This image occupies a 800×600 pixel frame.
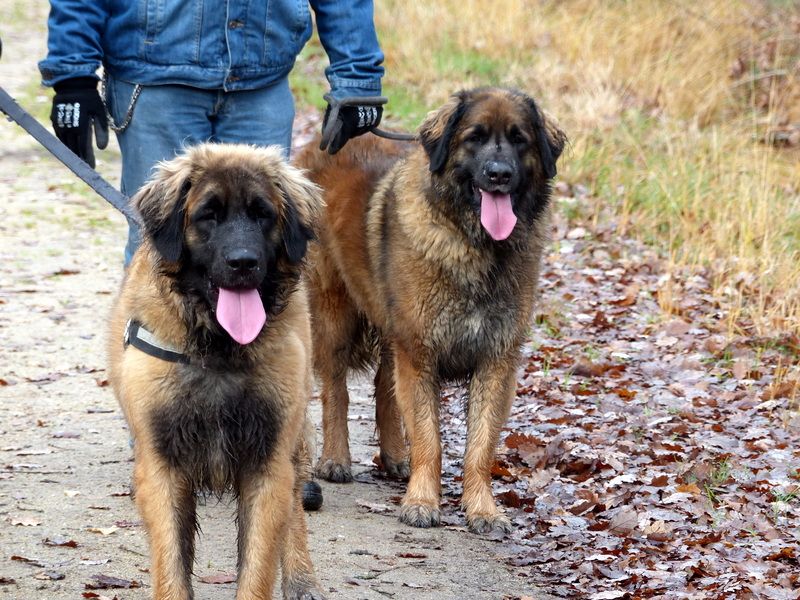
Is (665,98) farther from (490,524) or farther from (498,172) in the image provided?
(490,524)

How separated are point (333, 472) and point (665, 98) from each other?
9.33 m

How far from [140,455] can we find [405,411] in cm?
217

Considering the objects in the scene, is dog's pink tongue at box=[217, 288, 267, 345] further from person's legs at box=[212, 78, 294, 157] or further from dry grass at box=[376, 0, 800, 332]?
dry grass at box=[376, 0, 800, 332]

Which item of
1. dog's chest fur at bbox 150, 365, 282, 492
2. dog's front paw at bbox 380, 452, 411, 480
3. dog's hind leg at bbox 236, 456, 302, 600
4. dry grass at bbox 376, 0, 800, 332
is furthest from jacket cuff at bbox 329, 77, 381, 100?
dry grass at bbox 376, 0, 800, 332

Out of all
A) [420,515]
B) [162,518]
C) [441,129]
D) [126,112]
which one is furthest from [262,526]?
[441,129]

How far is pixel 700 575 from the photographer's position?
480 centimetres

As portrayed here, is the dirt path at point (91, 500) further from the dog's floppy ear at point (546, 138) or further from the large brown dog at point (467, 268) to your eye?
the dog's floppy ear at point (546, 138)

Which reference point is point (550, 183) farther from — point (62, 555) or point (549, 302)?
point (549, 302)

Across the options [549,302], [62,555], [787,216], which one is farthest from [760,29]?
[62,555]

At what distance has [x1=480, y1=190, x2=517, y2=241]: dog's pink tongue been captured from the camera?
559 centimetres

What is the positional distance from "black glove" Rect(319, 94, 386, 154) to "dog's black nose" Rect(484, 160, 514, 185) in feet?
2.49

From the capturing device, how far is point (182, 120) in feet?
17.0

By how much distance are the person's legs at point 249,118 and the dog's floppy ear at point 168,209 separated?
1.40m

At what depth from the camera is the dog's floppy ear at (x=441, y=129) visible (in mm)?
5676
